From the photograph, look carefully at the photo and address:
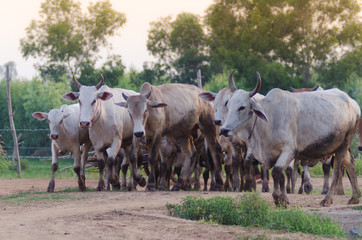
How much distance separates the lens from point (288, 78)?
32375mm

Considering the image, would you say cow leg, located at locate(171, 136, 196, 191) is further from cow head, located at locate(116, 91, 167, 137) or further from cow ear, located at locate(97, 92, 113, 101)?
cow ear, located at locate(97, 92, 113, 101)

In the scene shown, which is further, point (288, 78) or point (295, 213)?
point (288, 78)

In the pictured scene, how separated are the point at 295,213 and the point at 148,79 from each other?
37413 mm

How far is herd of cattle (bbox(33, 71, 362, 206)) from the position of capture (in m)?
9.23

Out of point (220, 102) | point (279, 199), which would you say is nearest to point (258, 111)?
point (279, 199)

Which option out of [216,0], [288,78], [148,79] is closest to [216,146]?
[288,78]

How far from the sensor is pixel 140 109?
36.9 feet

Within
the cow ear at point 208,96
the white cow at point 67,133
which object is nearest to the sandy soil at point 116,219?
the white cow at point 67,133

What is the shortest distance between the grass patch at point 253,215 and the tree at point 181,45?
35327 mm

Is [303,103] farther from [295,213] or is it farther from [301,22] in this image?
[301,22]

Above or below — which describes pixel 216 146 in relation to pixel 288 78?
below

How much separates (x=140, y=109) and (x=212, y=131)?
213cm

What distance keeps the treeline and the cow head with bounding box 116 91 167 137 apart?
20.0 metres

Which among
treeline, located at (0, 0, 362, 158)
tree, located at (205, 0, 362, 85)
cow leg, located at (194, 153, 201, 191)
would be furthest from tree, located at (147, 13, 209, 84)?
cow leg, located at (194, 153, 201, 191)
